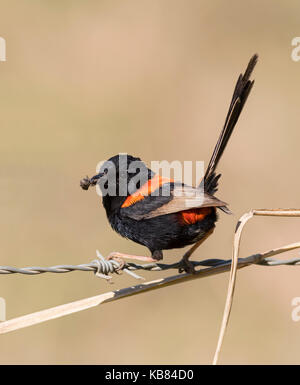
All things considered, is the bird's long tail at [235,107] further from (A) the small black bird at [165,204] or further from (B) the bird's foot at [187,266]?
(B) the bird's foot at [187,266]

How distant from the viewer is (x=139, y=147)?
9.29 metres

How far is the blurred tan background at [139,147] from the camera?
771 centimetres

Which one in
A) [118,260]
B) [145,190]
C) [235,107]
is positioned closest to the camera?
[118,260]

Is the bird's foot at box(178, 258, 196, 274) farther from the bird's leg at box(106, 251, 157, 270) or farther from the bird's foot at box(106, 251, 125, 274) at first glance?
the bird's foot at box(106, 251, 125, 274)

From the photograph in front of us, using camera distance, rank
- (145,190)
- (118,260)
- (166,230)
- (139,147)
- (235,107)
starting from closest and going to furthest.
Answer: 1. (118,260)
2. (235,107)
3. (166,230)
4. (145,190)
5. (139,147)

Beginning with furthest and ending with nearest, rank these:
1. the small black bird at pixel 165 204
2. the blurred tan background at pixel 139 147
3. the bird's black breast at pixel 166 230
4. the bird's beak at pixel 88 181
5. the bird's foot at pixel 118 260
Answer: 1. the blurred tan background at pixel 139 147
2. the bird's beak at pixel 88 181
3. the bird's black breast at pixel 166 230
4. the small black bird at pixel 165 204
5. the bird's foot at pixel 118 260

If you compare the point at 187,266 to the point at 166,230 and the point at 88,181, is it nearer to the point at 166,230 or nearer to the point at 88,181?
the point at 166,230

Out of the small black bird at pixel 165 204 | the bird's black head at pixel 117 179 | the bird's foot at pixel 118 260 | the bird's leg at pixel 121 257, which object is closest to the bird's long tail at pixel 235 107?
the small black bird at pixel 165 204

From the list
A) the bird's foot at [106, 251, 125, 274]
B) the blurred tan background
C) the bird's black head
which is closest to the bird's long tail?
the bird's black head

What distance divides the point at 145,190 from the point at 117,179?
13.3 inches

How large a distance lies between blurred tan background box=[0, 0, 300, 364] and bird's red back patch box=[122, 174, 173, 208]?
289 centimetres

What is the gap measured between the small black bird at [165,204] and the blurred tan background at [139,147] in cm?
278

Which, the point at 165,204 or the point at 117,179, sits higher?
the point at 117,179

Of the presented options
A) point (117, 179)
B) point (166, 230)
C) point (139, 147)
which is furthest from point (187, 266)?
point (139, 147)
